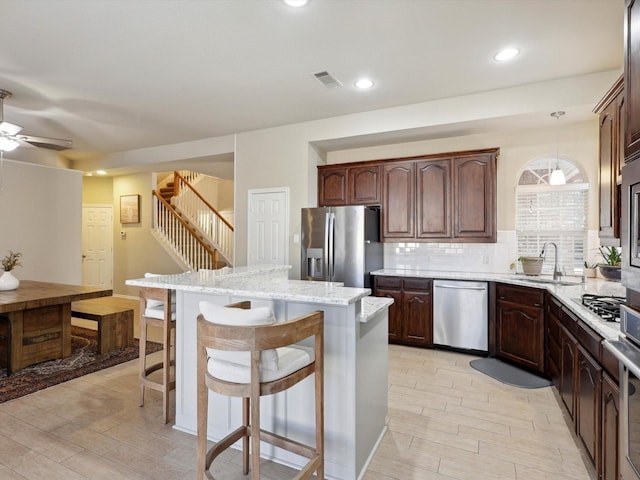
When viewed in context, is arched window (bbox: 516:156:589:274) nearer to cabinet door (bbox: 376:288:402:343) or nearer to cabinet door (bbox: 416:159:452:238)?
cabinet door (bbox: 416:159:452:238)

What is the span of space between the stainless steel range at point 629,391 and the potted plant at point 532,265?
2.70 meters

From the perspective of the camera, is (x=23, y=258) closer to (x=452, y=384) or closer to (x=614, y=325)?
(x=452, y=384)

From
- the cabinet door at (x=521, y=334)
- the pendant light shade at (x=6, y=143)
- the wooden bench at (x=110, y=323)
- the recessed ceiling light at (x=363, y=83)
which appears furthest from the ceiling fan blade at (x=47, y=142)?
the cabinet door at (x=521, y=334)

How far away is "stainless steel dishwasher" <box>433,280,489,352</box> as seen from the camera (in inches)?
156

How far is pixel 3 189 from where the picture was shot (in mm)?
5379

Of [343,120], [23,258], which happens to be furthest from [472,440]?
[23,258]

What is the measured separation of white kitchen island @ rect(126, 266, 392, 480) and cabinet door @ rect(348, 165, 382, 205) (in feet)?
8.37

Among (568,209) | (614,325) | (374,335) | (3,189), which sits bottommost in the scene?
(374,335)

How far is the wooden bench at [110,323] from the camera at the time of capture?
3986 mm

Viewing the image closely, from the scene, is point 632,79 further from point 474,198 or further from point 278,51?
point 474,198

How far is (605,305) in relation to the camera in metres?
2.16

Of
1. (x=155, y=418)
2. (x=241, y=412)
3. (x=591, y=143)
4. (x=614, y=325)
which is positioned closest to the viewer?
(x=614, y=325)

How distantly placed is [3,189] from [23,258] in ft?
3.67

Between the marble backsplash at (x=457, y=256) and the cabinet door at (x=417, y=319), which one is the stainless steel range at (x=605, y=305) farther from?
the marble backsplash at (x=457, y=256)
